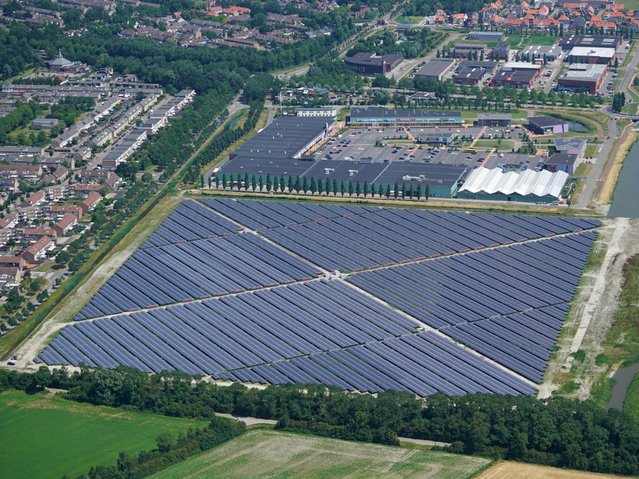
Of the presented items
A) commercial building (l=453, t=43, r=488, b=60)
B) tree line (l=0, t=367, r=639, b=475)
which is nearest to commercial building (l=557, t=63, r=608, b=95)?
commercial building (l=453, t=43, r=488, b=60)

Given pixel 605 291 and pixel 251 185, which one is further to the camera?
pixel 251 185

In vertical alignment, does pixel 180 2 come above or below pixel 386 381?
above

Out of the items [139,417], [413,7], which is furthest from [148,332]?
[413,7]

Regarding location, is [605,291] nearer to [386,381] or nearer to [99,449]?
[386,381]

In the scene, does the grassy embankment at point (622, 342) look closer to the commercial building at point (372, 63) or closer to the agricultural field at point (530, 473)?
the agricultural field at point (530, 473)

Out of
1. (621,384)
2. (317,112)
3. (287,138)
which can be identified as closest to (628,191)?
(287,138)

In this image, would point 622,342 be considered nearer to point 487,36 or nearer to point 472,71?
point 472,71

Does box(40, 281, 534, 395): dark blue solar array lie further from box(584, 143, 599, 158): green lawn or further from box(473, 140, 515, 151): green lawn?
box(584, 143, 599, 158): green lawn
